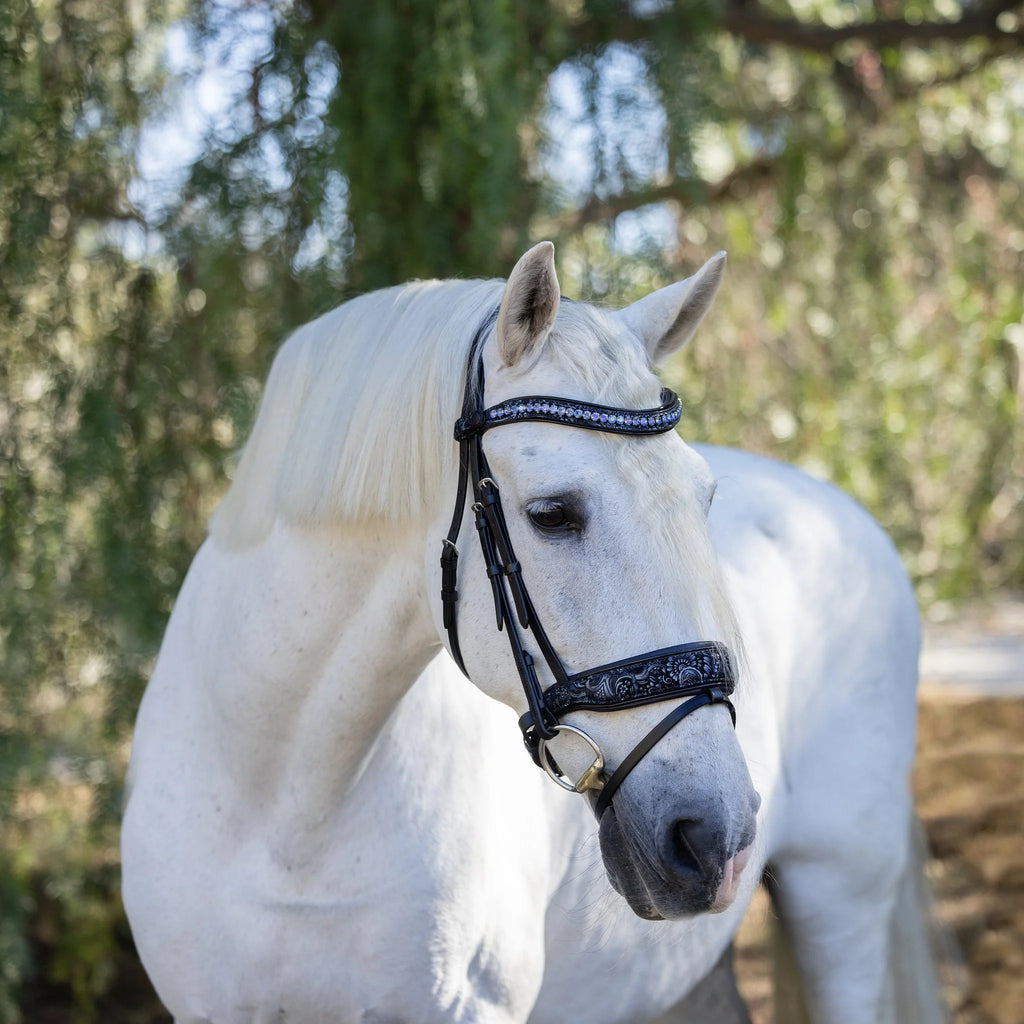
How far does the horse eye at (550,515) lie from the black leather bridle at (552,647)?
0.04m

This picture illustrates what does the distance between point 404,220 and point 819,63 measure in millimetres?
1797

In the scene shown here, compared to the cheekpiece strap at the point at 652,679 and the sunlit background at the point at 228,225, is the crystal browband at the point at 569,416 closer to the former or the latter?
the cheekpiece strap at the point at 652,679

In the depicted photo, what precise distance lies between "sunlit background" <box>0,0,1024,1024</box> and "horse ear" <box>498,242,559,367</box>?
4.11ft

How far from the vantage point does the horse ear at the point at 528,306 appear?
48.0 inches

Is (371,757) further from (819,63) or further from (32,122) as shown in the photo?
(819,63)

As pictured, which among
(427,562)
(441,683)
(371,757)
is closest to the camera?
(427,562)

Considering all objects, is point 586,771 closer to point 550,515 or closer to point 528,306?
point 550,515

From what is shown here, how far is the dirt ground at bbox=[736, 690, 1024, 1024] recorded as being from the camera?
11.8 feet

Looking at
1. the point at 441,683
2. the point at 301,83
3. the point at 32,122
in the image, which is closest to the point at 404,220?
the point at 301,83

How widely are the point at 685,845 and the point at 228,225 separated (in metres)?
2.05

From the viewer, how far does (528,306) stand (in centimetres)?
126

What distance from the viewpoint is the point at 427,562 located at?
1.35 meters

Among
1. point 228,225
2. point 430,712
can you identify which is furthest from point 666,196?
point 430,712

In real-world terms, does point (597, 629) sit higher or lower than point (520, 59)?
lower
